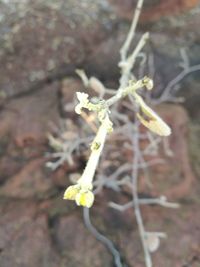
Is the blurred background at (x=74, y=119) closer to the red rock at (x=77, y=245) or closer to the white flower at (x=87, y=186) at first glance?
the red rock at (x=77, y=245)

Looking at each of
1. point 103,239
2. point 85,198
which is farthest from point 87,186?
point 103,239

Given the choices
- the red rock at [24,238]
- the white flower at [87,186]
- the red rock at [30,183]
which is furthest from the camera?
the red rock at [30,183]

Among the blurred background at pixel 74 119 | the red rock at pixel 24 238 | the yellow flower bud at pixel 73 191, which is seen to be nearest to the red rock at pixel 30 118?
the blurred background at pixel 74 119

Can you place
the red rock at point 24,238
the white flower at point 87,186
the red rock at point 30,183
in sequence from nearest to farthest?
the white flower at point 87,186 < the red rock at point 24,238 < the red rock at point 30,183

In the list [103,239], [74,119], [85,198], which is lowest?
[103,239]

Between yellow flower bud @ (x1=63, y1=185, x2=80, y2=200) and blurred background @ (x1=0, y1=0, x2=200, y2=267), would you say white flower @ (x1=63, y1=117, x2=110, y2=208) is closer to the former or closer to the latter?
yellow flower bud @ (x1=63, y1=185, x2=80, y2=200)

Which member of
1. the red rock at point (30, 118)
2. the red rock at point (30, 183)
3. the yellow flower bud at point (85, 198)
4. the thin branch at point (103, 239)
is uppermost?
the yellow flower bud at point (85, 198)

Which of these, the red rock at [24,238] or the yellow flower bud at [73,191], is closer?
the yellow flower bud at [73,191]

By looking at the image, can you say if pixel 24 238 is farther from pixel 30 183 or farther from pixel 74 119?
pixel 74 119

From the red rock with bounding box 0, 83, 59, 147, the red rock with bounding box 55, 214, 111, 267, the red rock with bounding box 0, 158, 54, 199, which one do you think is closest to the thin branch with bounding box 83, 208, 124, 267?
the red rock with bounding box 55, 214, 111, 267
